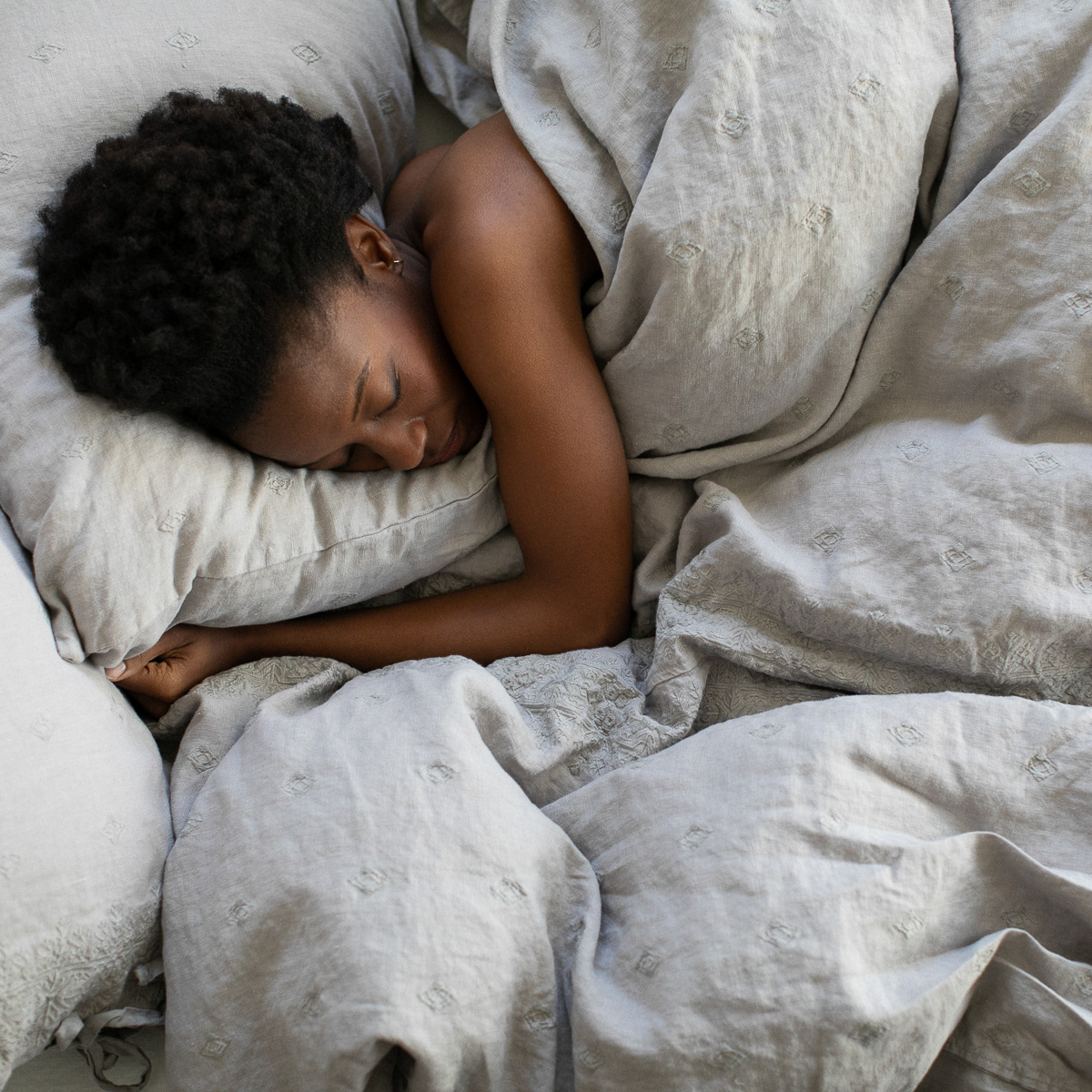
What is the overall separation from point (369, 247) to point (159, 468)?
0.29 meters

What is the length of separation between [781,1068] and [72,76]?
3.39 feet

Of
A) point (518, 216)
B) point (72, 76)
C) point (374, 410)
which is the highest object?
point (72, 76)

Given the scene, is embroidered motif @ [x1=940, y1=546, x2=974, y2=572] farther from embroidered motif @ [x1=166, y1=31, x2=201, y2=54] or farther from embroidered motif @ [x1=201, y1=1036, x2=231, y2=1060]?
embroidered motif @ [x1=166, y1=31, x2=201, y2=54]

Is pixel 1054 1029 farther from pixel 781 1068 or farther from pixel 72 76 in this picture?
pixel 72 76

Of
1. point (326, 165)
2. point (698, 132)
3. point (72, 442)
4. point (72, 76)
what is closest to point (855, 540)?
point (698, 132)

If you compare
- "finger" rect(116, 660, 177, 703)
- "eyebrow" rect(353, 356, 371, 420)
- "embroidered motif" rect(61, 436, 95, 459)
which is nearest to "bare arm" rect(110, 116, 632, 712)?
"finger" rect(116, 660, 177, 703)

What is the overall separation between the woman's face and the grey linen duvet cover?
0.17 m

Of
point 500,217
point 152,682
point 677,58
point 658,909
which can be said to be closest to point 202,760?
point 152,682

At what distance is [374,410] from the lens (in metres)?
0.85

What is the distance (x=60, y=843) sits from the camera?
2.32 feet

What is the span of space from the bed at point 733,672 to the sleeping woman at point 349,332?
42mm

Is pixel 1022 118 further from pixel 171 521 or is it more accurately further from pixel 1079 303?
pixel 171 521

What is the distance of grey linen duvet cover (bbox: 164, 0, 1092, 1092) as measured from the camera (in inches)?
25.6

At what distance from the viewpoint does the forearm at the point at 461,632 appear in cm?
96
